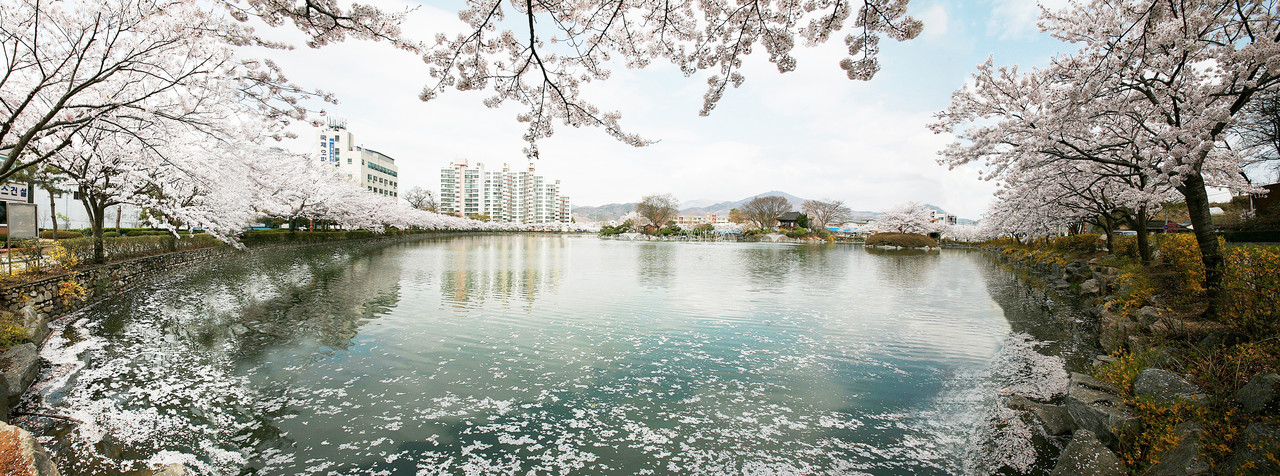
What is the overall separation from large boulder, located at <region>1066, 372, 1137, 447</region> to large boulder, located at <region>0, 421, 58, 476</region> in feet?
24.3

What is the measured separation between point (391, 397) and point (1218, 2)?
407 inches

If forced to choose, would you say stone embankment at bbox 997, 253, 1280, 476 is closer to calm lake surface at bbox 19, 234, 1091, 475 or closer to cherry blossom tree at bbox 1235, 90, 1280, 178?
calm lake surface at bbox 19, 234, 1091, 475

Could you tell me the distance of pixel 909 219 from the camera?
5384cm

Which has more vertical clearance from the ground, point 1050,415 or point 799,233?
point 799,233

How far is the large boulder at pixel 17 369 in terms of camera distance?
451 centimetres

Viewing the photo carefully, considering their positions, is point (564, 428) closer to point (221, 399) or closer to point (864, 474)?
point (864, 474)

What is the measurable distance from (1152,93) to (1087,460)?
5.68 meters

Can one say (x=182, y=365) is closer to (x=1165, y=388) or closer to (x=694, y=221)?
(x=1165, y=388)

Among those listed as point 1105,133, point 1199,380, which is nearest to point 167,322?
point 1199,380

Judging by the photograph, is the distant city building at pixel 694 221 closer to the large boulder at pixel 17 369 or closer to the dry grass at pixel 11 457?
the large boulder at pixel 17 369

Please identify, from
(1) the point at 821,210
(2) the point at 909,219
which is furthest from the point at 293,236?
(1) the point at 821,210

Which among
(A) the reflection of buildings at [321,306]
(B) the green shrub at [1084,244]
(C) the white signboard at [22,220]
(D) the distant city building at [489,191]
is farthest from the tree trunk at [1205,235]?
(D) the distant city building at [489,191]

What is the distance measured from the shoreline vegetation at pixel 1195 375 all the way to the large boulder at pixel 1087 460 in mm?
26

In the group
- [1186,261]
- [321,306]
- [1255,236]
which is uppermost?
[1255,236]
